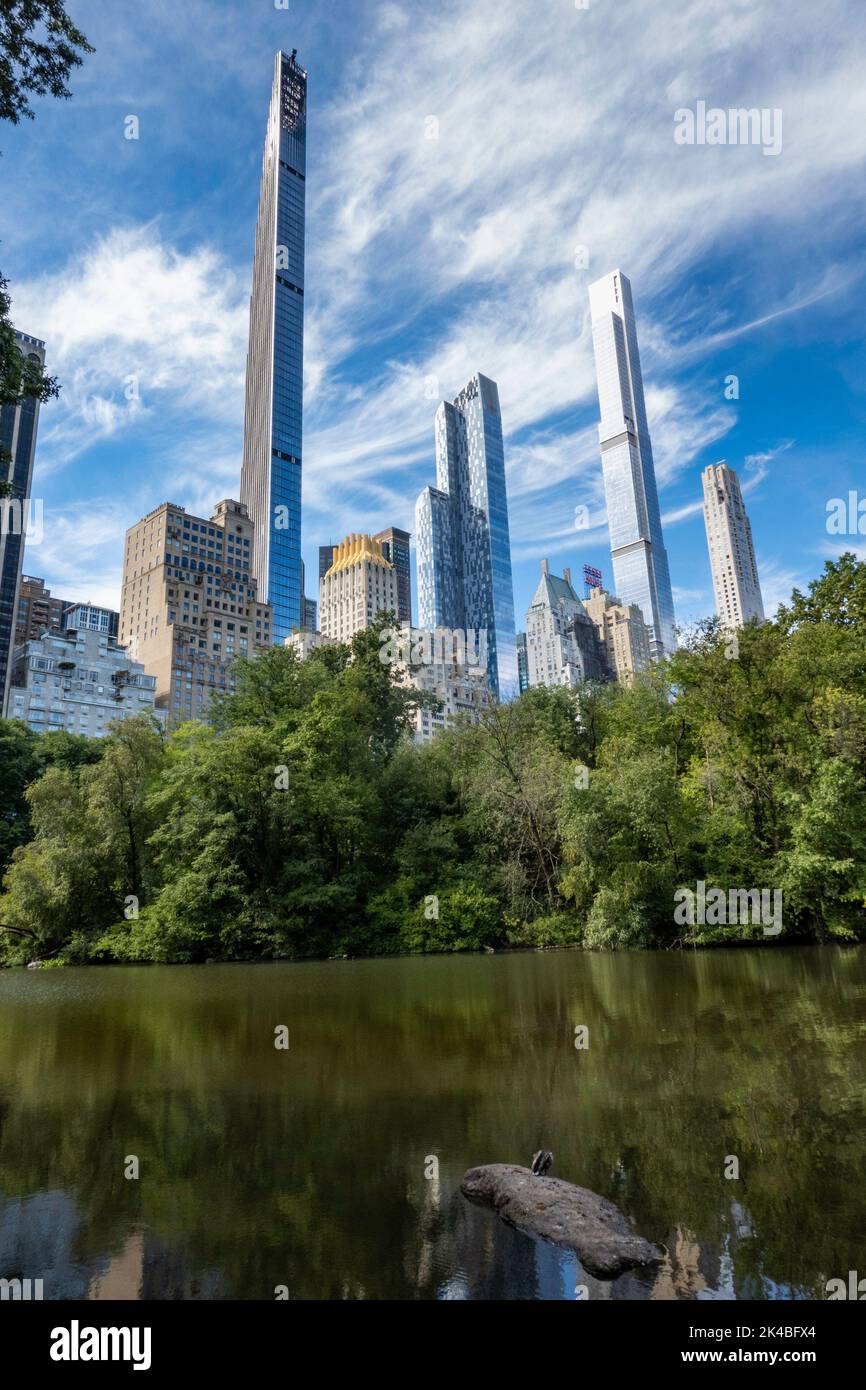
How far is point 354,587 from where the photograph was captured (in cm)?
15375

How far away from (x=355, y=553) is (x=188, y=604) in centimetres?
4232

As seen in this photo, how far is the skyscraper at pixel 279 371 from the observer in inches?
5541

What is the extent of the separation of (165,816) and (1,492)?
2413 centimetres

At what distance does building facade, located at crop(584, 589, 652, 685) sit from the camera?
17050 cm

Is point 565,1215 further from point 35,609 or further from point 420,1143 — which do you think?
point 35,609

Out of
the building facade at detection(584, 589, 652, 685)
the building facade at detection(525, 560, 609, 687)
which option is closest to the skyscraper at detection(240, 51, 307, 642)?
the building facade at detection(525, 560, 609, 687)

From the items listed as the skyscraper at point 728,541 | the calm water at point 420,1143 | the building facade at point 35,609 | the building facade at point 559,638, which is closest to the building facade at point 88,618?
the building facade at point 35,609

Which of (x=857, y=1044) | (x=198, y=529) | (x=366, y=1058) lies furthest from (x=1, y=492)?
(x=198, y=529)

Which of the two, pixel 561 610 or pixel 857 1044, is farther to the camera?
pixel 561 610

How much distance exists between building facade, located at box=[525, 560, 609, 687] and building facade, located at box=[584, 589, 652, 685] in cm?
226

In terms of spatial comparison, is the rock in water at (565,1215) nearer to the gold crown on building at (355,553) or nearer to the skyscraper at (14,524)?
the skyscraper at (14,524)

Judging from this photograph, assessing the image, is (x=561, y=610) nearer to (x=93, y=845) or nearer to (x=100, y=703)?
(x=100, y=703)
